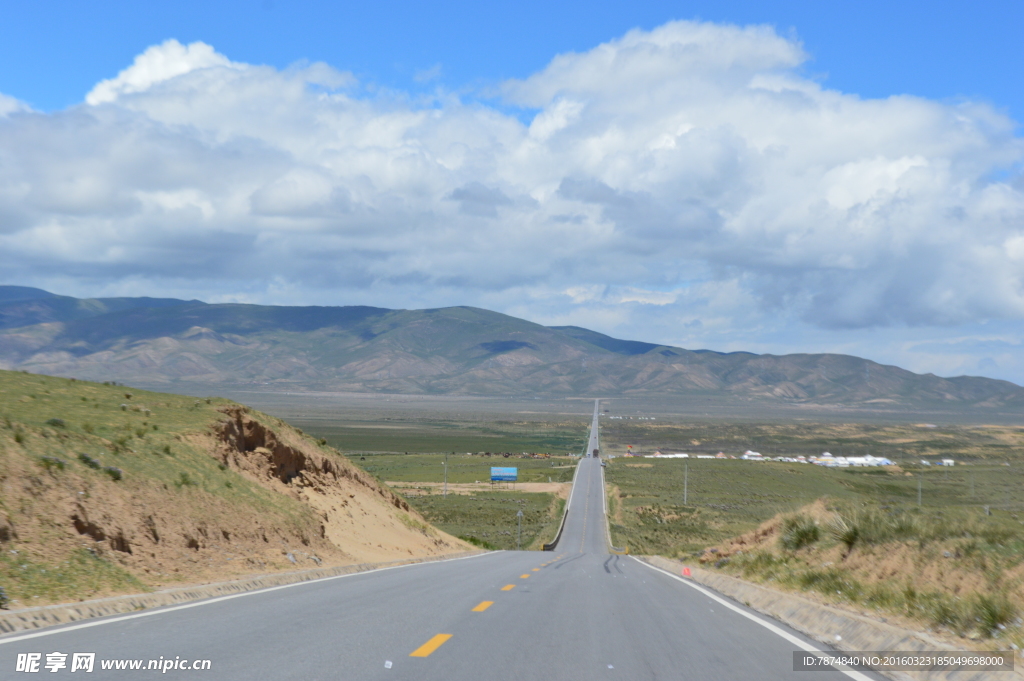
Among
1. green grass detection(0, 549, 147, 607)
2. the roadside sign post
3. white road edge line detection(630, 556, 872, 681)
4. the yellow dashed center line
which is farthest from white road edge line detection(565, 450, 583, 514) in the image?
the yellow dashed center line

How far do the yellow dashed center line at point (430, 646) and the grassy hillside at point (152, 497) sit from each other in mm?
5797

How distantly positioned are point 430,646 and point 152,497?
1124 centimetres

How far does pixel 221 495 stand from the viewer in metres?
21.2

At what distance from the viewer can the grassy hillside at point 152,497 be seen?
1375cm

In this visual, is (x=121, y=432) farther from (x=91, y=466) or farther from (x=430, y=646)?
(x=430, y=646)

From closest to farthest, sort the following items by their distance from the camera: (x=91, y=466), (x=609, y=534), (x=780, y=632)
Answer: (x=780, y=632)
(x=91, y=466)
(x=609, y=534)

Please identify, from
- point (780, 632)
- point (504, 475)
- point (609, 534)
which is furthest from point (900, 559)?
point (504, 475)

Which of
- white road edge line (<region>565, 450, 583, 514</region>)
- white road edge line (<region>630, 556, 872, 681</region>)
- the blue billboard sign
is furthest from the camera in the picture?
the blue billboard sign

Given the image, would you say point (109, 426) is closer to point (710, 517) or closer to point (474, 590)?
point (474, 590)

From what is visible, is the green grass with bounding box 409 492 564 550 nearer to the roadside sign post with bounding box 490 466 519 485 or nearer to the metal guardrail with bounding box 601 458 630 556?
the metal guardrail with bounding box 601 458 630 556

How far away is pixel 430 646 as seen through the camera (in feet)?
29.7

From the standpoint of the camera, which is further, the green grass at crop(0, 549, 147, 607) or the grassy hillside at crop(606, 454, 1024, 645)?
the green grass at crop(0, 549, 147, 607)

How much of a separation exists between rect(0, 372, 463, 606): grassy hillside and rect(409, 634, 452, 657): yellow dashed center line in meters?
5.80

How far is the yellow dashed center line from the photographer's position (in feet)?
28.5
